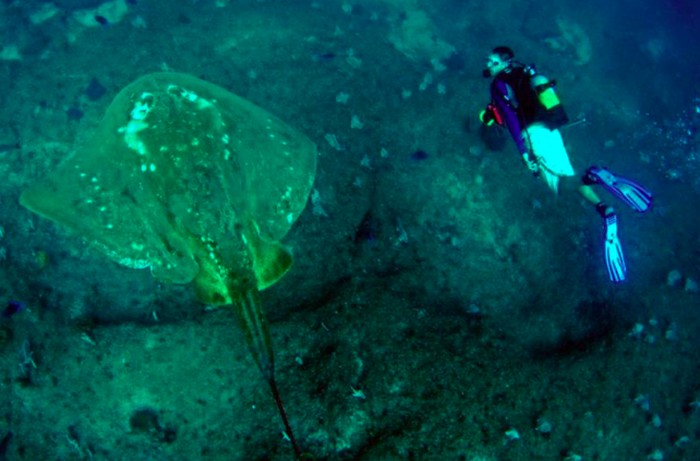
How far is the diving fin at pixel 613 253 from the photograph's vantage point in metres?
6.57

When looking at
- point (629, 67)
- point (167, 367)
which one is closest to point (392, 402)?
point (167, 367)

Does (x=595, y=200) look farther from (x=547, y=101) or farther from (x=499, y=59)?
(x=499, y=59)

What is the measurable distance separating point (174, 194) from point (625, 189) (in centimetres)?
672

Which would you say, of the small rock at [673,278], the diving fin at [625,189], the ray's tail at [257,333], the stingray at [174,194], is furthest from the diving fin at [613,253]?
the ray's tail at [257,333]

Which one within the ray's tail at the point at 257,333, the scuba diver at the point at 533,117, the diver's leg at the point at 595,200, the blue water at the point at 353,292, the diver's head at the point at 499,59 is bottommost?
the blue water at the point at 353,292

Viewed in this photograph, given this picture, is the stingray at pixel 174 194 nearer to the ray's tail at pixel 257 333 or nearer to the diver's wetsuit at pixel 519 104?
the ray's tail at pixel 257 333

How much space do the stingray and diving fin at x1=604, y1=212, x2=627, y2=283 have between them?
5168 millimetres

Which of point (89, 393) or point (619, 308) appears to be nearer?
point (89, 393)

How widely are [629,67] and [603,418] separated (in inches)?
564

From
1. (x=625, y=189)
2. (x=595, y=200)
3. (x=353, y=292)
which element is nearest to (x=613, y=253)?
(x=595, y=200)

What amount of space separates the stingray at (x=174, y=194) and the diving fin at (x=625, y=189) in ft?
17.5

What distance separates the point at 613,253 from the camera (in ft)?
21.7

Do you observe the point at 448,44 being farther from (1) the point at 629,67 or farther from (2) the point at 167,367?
(2) the point at 167,367

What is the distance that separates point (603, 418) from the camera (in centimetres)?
516
